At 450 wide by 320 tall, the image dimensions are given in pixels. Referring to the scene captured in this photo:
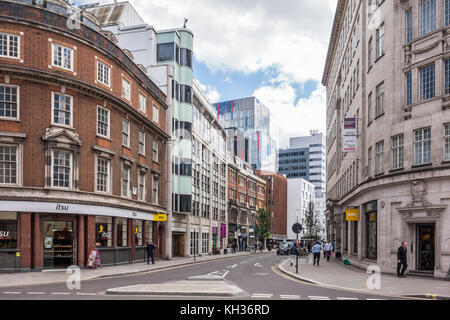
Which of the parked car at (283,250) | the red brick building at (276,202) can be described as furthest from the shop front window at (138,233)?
the red brick building at (276,202)

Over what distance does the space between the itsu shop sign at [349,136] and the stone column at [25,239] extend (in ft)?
65.8

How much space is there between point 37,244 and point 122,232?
8.96 metres

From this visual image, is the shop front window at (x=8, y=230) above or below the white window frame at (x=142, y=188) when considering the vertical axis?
below

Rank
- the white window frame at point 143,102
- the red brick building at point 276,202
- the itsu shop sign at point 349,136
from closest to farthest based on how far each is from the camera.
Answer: the itsu shop sign at point 349,136, the white window frame at point 143,102, the red brick building at point 276,202

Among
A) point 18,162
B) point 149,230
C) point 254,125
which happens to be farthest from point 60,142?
point 254,125

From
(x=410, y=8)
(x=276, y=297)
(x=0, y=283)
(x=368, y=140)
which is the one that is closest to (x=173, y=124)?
(x=368, y=140)

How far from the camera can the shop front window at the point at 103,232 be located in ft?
102

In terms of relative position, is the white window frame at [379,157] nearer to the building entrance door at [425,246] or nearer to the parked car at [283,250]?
the building entrance door at [425,246]

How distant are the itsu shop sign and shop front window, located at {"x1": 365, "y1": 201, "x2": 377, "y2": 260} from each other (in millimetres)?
3898

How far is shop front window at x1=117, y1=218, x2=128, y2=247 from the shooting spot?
34.3 meters

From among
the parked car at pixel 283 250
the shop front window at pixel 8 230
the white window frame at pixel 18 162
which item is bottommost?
the parked car at pixel 283 250

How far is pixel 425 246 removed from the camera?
25.9 m

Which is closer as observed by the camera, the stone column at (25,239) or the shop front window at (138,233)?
the stone column at (25,239)
